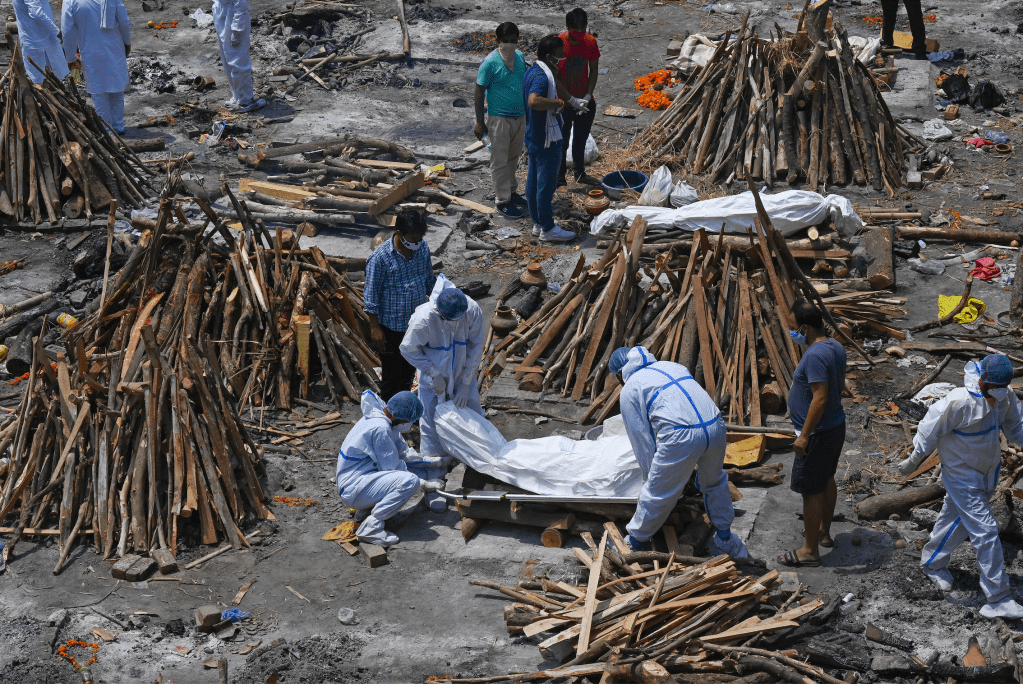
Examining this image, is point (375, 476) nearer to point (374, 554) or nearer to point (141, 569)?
point (374, 554)

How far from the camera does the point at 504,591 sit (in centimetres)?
612

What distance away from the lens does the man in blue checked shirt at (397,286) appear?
7.77 m

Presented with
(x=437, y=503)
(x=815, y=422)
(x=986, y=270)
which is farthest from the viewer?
(x=986, y=270)

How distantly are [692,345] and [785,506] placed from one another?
186 cm

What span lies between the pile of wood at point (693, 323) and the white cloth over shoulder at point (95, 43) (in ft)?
29.3

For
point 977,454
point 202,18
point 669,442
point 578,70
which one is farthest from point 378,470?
point 202,18

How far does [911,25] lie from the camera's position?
16688 mm

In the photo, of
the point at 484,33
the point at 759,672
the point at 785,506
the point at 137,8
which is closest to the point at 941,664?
the point at 759,672

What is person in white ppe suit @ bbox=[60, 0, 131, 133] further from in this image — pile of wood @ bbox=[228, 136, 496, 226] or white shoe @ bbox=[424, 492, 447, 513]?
white shoe @ bbox=[424, 492, 447, 513]

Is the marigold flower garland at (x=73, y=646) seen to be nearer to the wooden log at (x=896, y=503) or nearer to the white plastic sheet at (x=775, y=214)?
the wooden log at (x=896, y=503)

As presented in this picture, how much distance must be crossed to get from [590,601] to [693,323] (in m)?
3.48

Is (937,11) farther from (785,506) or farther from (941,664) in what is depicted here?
(941,664)

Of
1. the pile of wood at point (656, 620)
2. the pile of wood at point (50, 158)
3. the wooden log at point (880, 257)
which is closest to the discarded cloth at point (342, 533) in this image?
the pile of wood at point (656, 620)

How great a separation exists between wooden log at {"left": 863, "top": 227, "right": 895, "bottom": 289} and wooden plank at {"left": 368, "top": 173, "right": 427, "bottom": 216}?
5.57 meters
